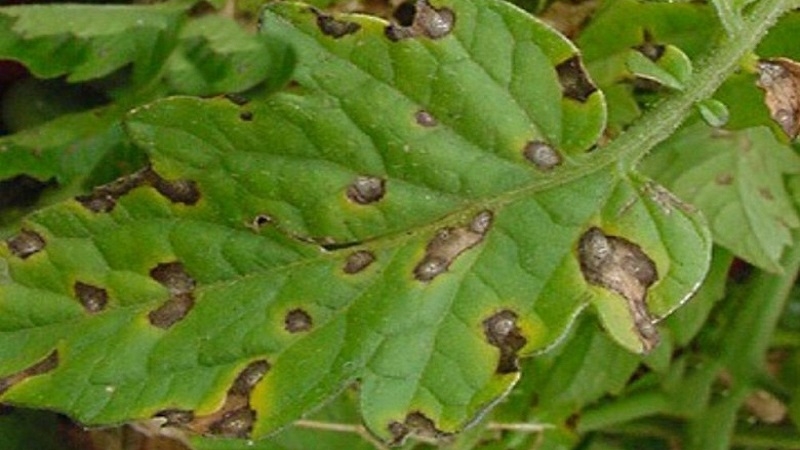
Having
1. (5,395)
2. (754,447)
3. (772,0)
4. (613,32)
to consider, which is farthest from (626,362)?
(5,395)

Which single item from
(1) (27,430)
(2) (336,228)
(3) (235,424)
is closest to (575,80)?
(2) (336,228)

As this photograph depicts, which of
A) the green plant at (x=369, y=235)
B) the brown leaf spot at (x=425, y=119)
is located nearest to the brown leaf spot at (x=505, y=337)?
the green plant at (x=369, y=235)

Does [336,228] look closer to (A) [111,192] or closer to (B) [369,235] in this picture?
(B) [369,235]

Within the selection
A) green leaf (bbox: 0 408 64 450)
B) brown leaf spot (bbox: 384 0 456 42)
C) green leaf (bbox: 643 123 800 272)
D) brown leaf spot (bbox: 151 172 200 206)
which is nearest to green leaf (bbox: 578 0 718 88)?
green leaf (bbox: 643 123 800 272)

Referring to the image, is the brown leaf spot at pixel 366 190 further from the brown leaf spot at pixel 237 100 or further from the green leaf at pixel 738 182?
the green leaf at pixel 738 182

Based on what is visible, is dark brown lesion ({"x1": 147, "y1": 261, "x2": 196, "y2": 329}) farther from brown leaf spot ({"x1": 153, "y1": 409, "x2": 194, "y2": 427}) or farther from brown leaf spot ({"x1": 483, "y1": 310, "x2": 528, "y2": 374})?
brown leaf spot ({"x1": 483, "y1": 310, "x2": 528, "y2": 374})

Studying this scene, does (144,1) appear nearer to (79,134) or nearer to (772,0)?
(79,134)
